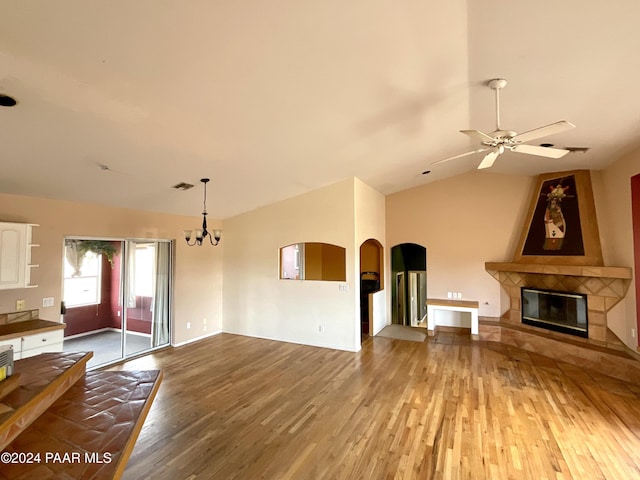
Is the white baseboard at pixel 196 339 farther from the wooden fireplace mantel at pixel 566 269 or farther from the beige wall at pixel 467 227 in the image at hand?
the wooden fireplace mantel at pixel 566 269

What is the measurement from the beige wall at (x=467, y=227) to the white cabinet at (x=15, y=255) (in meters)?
6.40

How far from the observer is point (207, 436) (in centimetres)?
286

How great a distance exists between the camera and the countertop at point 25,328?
3.20 m

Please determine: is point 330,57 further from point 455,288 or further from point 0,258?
point 455,288

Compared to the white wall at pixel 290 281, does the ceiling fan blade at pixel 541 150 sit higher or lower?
higher

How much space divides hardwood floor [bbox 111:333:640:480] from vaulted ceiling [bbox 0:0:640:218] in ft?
9.32

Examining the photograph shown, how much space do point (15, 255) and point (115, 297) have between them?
170cm

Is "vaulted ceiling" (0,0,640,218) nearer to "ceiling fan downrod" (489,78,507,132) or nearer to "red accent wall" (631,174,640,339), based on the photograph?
"ceiling fan downrod" (489,78,507,132)

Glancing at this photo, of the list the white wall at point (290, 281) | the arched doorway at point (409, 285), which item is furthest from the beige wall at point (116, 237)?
the arched doorway at point (409, 285)

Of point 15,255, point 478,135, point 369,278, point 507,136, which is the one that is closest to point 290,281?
point 369,278

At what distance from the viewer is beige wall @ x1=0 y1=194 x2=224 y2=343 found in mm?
3900

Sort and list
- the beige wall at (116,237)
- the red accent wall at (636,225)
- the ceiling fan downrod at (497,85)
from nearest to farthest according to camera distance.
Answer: the ceiling fan downrod at (497,85), the beige wall at (116,237), the red accent wall at (636,225)

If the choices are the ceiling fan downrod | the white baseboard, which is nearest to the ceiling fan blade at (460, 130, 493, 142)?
the ceiling fan downrod

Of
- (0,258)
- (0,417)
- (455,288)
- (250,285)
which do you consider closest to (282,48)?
(0,417)
